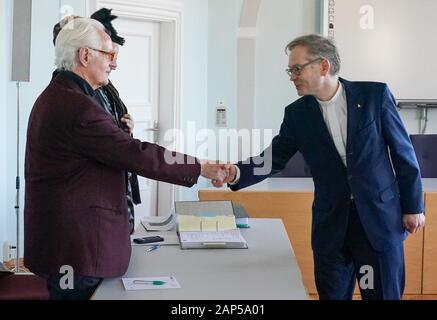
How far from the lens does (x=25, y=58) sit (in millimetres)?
4398

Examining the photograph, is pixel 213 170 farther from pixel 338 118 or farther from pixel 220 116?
pixel 220 116

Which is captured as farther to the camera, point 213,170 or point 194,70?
point 194,70

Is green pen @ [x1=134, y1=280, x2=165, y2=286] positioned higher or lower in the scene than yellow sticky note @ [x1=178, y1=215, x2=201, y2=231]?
lower

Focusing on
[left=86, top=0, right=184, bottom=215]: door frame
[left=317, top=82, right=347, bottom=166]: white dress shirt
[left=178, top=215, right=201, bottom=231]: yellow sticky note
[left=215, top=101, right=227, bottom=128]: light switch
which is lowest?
[left=178, top=215, right=201, bottom=231]: yellow sticky note

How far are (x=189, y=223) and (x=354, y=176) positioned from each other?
72 centimetres

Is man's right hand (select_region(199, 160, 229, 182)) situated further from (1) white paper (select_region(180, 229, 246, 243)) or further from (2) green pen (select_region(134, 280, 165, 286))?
(2) green pen (select_region(134, 280, 165, 286))

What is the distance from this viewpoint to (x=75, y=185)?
2.01m

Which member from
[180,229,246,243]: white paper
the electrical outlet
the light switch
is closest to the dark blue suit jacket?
[180,229,246,243]: white paper

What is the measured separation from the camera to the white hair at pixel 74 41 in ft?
6.99

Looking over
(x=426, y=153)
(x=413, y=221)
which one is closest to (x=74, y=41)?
(x=413, y=221)

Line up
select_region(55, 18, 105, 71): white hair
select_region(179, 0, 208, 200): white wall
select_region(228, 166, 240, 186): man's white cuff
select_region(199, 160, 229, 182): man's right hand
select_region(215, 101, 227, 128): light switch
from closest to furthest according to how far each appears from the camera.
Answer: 1. select_region(55, 18, 105, 71): white hair
2. select_region(199, 160, 229, 182): man's right hand
3. select_region(228, 166, 240, 186): man's white cuff
4. select_region(179, 0, 208, 200): white wall
5. select_region(215, 101, 227, 128): light switch

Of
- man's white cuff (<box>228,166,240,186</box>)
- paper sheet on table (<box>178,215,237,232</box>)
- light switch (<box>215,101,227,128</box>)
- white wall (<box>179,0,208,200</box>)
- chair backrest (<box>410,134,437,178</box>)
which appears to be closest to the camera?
paper sheet on table (<box>178,215,237,232</box>)

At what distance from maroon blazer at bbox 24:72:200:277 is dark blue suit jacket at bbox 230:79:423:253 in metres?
0.76

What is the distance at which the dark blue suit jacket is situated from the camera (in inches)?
94.3
